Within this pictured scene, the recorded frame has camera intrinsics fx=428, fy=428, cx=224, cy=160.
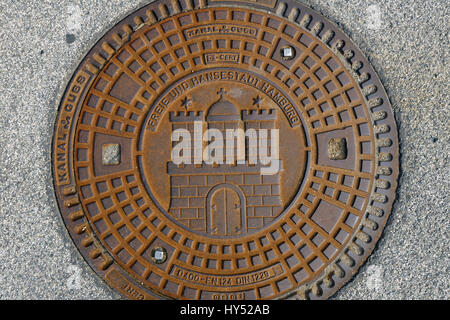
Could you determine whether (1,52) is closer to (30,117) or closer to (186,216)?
(30,117)

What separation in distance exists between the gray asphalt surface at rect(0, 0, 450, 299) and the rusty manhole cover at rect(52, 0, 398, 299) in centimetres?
9

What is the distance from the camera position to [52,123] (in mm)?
2586

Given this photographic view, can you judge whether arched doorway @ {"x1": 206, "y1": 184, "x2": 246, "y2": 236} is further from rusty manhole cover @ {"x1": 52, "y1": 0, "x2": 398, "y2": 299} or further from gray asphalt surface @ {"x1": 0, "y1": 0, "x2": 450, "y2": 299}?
gray asphalt surface @ {"x1": 0, "y1": 0, "x2": 450, "y2": 299}

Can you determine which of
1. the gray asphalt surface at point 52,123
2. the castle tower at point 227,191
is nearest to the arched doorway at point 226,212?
the castle tower at point 227,191

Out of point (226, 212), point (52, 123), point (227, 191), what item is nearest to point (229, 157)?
point (227, 191)

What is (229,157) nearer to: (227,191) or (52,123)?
(227,191)

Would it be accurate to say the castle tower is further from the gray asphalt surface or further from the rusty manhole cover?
the gray asphalt surface

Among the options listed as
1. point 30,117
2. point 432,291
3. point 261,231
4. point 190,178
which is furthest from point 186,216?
point 432,291

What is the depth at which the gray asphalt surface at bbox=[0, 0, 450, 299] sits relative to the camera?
97.1 inches

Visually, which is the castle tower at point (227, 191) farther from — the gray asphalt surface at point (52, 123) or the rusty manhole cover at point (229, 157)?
the gray asphalt surface at point (52, 123)

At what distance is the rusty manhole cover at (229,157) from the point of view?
246 cm

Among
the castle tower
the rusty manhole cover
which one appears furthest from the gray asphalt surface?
the castle tower

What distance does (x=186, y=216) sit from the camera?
2.50 m

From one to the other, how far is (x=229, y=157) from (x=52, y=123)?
1090 millimetres
